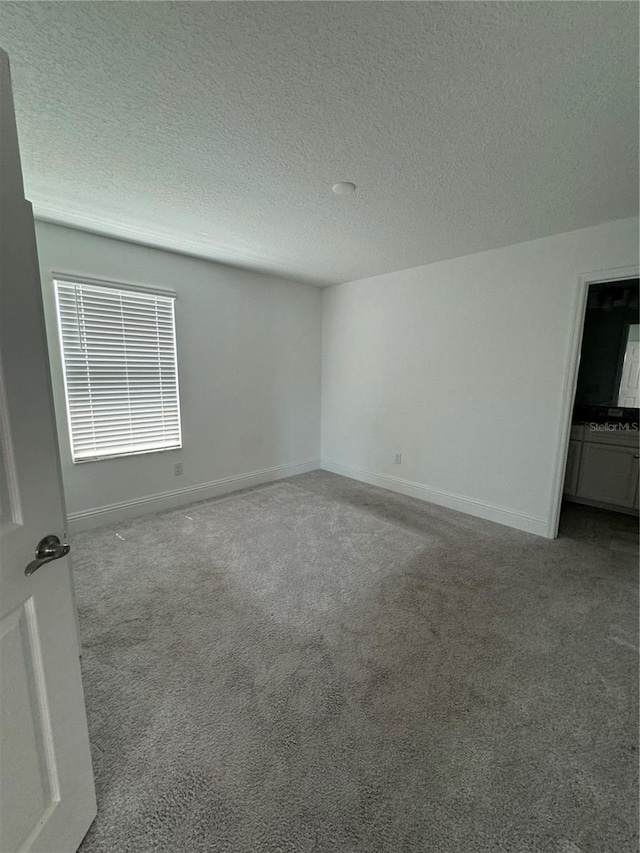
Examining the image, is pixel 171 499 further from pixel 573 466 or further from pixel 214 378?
pixel 573 466

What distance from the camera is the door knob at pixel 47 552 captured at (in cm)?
83

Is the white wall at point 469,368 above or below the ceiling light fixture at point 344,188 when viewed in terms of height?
below

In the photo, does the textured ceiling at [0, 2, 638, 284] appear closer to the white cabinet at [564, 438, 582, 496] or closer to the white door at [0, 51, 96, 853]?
the white door at [0, 51, 96, 853]

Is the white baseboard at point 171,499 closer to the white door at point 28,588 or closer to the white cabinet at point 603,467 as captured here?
the white door at point 28,588

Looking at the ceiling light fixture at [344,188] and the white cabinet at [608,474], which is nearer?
the ceiling light fixture at [344,188]

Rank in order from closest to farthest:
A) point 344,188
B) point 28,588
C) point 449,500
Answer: point 28,588
point 344,188
point 449,500

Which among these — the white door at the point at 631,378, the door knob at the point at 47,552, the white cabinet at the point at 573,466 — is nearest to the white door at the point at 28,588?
the door knob at the point at 47,552

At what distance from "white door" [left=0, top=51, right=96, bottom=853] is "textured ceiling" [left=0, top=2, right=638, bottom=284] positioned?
712mm

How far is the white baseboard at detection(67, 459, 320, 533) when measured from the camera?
9.64ft

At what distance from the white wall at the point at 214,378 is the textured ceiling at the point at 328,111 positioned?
576 millimetres

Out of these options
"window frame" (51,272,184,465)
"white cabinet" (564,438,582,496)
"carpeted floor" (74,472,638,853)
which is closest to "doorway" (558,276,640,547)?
"white cabinet" (564,438,582,496)

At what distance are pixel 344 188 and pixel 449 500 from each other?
2.92 m

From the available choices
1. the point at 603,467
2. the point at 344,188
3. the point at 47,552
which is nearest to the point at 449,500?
the point at 603,467

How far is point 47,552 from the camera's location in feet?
2.80
